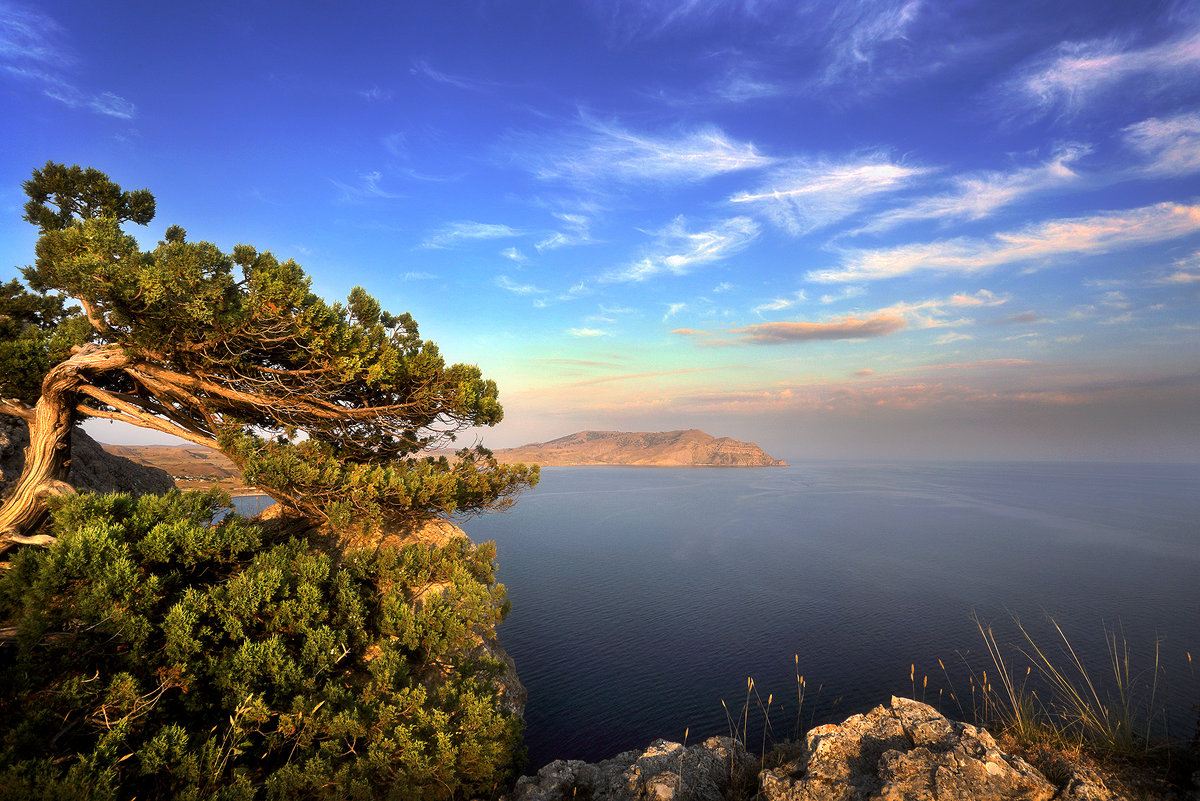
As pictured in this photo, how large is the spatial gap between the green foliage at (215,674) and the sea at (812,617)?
7.09 m

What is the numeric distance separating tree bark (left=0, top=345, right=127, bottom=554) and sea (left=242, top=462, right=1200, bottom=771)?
49.9ft

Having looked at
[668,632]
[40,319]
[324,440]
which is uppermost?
[40,319]

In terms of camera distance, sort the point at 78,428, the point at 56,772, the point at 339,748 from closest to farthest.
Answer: the point at 56,772 < the point at 339,748 < the point at 78,428

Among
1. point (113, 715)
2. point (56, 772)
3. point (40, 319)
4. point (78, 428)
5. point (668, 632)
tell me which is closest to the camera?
point (56, 772)

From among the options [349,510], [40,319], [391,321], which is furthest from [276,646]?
[40,319]

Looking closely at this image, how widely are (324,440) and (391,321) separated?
3363 millimetres

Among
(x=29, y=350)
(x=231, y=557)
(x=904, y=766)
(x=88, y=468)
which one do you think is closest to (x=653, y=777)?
(x=904, y=766)

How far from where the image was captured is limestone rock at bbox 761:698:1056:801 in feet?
20.2

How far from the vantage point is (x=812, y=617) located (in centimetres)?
3042

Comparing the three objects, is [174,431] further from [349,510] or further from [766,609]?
[766,609]

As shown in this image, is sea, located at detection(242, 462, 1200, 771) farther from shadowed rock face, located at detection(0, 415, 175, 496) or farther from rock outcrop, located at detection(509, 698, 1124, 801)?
shadowed rock face, located at detection(0, 415, 175, 496)

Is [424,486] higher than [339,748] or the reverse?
higher

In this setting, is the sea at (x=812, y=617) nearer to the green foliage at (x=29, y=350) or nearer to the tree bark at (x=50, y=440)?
the tree bark at (x=50, y=440)

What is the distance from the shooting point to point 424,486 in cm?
1008
